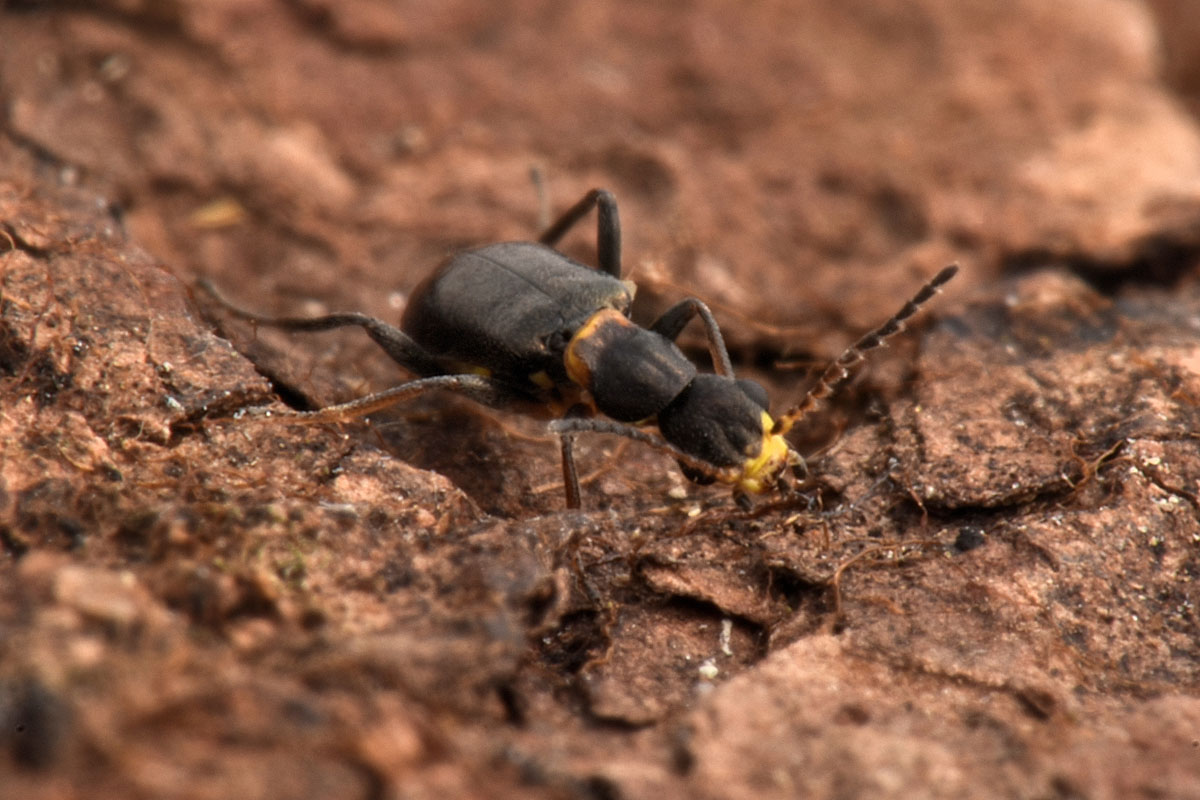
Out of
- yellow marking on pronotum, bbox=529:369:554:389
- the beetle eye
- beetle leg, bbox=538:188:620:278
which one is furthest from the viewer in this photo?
beetle leg, bbox=538:188:620:278

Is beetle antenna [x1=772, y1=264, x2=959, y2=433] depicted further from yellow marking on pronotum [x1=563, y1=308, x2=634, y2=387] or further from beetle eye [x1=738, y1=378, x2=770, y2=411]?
yellow marking on pronotum [x1=563, y1=308, x2=634, y2=387]

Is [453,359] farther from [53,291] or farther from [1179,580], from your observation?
[1179,580]

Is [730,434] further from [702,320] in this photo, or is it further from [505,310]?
[505,310]

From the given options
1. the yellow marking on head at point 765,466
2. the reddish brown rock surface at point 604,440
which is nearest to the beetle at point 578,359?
the yellow marking on head at point 765,466

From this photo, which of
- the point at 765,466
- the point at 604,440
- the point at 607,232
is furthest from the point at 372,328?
the point at 765,466

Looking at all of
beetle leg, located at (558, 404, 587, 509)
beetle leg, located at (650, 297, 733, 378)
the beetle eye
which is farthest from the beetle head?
beetle leg, located at (558, 404, 587, 509)
